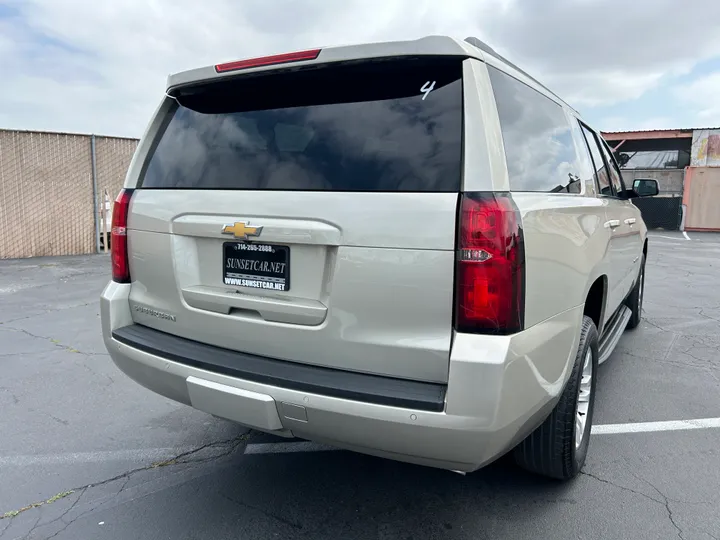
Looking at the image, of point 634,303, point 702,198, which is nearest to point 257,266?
point 634,303

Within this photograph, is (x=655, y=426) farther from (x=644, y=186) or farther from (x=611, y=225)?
(x=644, y=186)

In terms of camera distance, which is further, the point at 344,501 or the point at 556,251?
the point at 344,501

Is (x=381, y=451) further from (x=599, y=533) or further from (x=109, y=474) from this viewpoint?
(x=109, y=474)

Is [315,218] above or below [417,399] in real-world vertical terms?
above

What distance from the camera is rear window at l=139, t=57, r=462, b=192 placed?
2.04 metres

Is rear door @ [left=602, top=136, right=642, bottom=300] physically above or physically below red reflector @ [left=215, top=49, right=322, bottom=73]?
below

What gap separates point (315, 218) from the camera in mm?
2100

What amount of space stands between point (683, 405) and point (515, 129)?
2.83m

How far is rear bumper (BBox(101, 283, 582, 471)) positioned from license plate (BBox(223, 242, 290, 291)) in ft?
1.13

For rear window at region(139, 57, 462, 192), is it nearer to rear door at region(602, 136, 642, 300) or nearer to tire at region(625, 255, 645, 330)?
rear door at region(602, 136, 642, 300)

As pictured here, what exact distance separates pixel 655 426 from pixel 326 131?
9.70 feet

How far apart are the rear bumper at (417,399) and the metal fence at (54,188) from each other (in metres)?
11.1

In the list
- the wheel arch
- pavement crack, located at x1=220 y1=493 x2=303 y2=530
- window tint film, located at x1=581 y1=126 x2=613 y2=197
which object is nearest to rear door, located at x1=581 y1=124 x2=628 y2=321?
window tint film, located at x1=581 y1=126 x2=613 y2=197

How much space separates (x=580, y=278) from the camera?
2527mm
